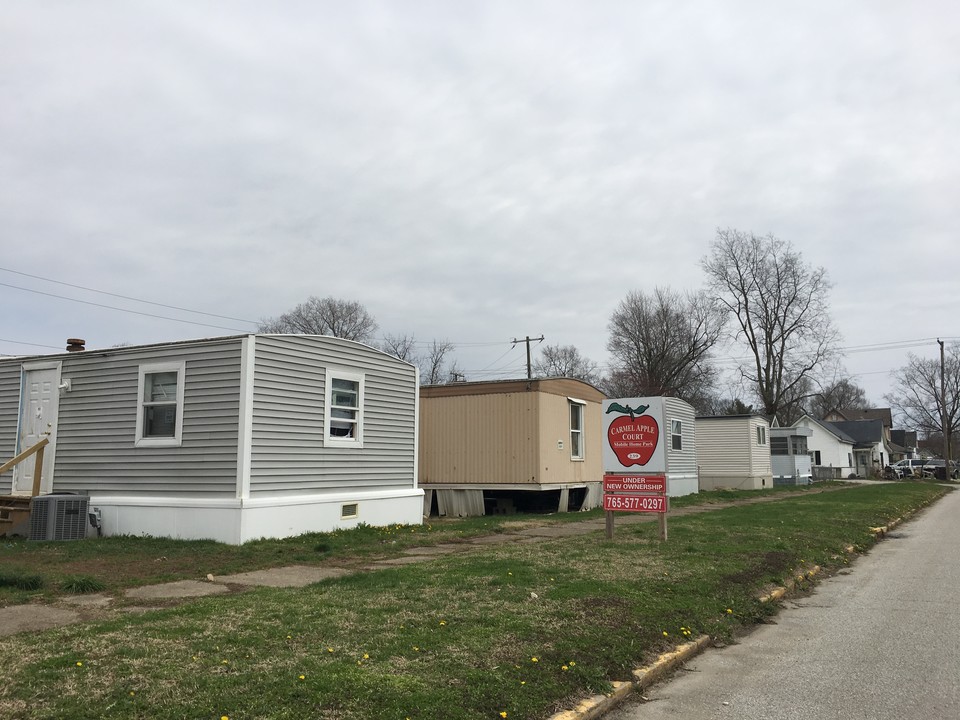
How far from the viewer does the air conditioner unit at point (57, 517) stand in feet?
40.9

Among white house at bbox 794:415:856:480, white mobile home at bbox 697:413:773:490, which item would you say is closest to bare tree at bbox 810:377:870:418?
white house at bbox 794:415:856:480

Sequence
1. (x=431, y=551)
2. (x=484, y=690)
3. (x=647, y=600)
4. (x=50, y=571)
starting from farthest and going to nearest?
(x=431, y=551)
(x=50, y=571)
(x=647, y=600)
(x=484, y=690)

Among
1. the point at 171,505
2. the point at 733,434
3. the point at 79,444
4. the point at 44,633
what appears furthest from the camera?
the point at 733,434

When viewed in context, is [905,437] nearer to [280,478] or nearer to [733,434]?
[733,434]

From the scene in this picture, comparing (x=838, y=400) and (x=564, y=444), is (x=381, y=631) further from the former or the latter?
(x=838, y=400)

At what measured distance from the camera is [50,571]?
907 cm

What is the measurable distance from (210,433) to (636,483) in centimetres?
688

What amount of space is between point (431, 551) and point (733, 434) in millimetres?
25269

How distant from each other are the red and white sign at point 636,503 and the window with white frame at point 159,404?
714cm

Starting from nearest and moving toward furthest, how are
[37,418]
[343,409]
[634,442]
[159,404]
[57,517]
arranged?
[57,517] < [634,442] < [159,404] < [37,418] < [343,409]

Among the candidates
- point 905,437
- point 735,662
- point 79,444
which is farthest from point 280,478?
point 905,437

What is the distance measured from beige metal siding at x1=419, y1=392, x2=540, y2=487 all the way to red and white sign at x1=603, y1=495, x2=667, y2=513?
6.15 metres

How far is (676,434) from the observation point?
26375mm

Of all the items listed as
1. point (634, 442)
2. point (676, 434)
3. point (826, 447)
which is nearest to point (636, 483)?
point (634, 442)
